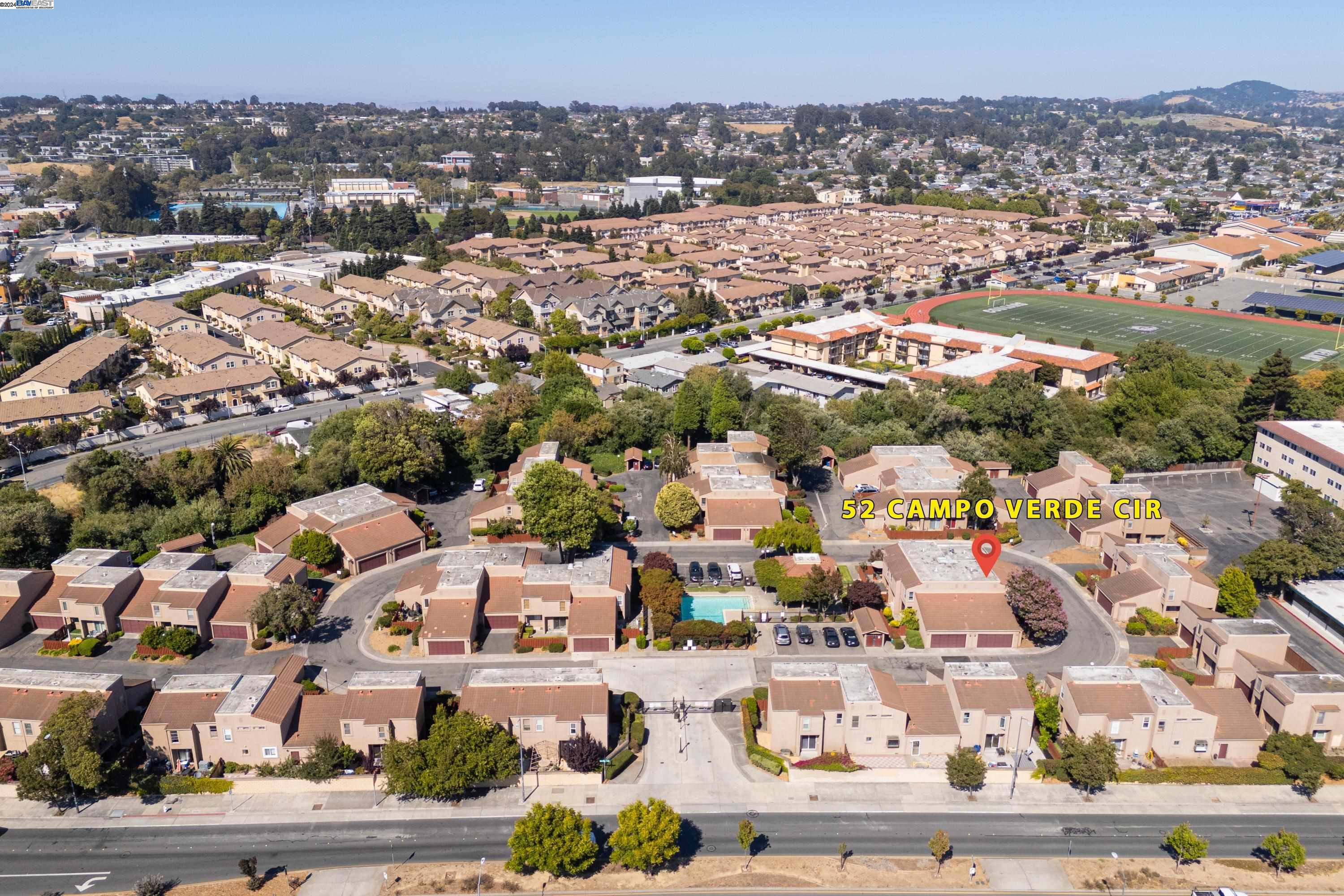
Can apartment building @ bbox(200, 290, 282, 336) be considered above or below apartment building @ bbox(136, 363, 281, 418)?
above

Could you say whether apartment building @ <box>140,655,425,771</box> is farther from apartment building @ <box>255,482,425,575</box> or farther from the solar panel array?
the solar panel array

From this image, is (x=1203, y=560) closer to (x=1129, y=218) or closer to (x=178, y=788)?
(x=178, y=788)

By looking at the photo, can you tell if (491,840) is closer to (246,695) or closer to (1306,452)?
(246,695)

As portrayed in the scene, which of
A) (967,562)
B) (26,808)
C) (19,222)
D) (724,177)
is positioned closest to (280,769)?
(26,808)

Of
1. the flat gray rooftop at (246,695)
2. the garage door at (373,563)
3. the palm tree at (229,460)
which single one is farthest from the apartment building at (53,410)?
the flat gray rooftop at (246,695)

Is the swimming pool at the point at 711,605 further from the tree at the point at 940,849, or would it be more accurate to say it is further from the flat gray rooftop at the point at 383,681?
the tree at the point at 940,849

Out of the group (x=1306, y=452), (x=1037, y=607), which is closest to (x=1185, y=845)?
(x=1037, y=607)

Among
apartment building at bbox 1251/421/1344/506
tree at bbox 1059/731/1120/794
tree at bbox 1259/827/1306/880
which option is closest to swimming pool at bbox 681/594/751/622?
tree at bbox 1059/731/1120/794
